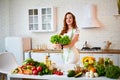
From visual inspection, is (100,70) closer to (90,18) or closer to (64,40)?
(64,40)

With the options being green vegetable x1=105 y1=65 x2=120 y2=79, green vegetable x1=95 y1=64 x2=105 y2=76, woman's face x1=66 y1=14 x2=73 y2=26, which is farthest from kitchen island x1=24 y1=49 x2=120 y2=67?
green vegetable x1=105 y1=65 x2=120 y2=79

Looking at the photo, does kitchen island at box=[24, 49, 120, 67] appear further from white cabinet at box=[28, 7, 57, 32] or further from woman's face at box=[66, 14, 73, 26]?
woman's face at box=[66, 14, 73, 26]

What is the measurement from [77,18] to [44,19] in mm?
965

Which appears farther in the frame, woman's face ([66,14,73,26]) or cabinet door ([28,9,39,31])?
cabinet door ([28,9,39,31])

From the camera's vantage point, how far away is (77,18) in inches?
250

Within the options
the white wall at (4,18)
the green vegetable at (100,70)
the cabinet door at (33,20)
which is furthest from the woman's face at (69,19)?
the white wall at (4,18)

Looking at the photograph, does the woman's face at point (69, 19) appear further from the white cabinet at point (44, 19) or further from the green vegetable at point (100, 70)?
the white cabinet at point (44, 19)

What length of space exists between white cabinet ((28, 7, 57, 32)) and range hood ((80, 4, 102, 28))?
2.95 feet

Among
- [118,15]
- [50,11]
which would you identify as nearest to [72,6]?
[50,11]

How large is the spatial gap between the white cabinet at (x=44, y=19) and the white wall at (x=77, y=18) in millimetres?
243

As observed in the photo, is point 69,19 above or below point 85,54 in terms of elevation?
above

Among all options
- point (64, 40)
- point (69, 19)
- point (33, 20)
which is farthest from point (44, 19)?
point (64, 40)

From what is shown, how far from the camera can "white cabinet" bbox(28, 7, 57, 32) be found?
20.7ft

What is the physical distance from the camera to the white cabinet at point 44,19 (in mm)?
6305
